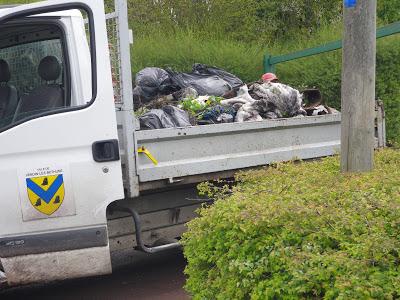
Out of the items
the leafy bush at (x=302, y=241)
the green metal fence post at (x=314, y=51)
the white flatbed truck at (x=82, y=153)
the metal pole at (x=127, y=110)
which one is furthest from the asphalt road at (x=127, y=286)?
the green metal fence post at (x=314, y=51)

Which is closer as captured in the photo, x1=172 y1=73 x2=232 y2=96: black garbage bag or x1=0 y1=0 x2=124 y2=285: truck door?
x1=0 y1=0 x2=124 y2=285: truck door

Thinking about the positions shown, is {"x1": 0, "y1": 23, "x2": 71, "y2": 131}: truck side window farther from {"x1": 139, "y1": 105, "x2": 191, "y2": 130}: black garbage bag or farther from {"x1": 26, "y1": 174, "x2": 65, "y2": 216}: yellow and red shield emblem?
{"x1": 139, "y1": 105, "x2": 191, "y2": 130}: black garbage bag

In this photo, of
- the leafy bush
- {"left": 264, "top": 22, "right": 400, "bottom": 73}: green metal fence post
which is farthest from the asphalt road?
{"left": 264, "top": 22, "right": 400, "bottom": 73}: green metal fence post

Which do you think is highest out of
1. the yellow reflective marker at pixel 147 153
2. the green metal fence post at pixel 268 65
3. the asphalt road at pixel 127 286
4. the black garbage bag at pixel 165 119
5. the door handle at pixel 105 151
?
the green metal fence post at pixel 268 65

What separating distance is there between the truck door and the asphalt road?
1.04 meters

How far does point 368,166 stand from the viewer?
149 inches

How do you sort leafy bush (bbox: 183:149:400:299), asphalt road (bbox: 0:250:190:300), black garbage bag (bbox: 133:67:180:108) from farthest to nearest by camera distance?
black garbage bag (bbox: 133:67:180:108) < asphalt road (bbox: 0:250:190:300) < leafy bush (bbox: 183:149:400:299)

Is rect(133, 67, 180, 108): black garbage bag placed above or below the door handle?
above

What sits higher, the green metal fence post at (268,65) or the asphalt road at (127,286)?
the green metal fence post at (268,65)

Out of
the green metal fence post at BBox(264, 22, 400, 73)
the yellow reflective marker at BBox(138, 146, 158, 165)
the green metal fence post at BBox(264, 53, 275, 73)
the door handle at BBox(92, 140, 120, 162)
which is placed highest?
the green metal fence post at BBox(264, 22, 400, 73)

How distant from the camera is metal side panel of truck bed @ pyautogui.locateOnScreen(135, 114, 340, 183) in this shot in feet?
15.8

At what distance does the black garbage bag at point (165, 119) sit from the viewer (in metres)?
5.13

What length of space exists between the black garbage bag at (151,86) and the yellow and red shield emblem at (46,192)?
6.60 ft

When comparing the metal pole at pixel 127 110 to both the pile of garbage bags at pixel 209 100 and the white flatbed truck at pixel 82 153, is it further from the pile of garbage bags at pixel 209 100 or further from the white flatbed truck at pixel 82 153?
the pile of garbage bags at pixel 209 100
